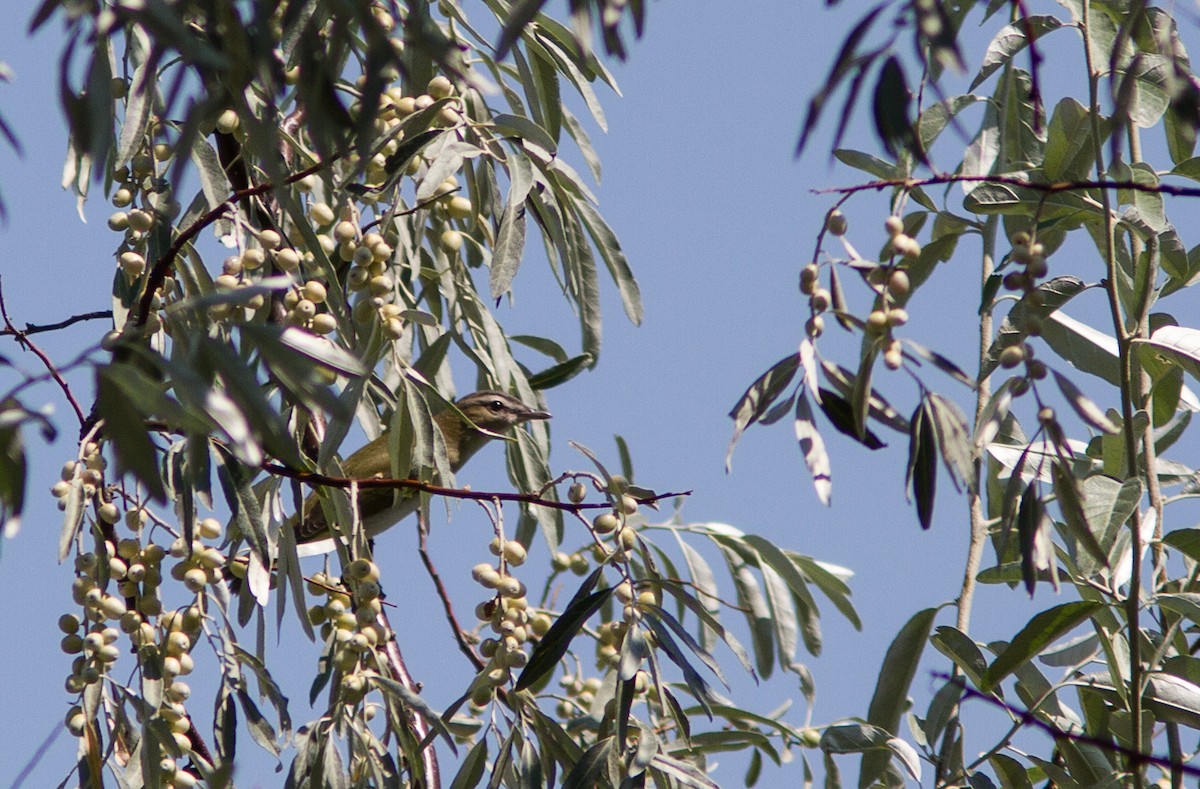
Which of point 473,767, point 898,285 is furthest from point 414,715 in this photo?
point 898,285

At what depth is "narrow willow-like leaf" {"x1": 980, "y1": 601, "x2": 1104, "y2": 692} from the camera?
1.91 meters

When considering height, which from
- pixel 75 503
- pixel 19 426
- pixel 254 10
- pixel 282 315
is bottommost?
pixel 19 426

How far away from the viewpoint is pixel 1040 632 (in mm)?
1924

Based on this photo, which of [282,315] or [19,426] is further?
[282,315]

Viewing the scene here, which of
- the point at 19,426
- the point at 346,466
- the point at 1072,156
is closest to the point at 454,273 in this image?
the point at 1072,156

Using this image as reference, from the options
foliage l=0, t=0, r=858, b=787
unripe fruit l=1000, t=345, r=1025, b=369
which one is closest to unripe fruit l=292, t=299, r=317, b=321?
foliage l=0, t=0, r=858, b=787

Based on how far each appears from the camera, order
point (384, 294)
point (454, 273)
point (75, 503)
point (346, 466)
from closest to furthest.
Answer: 1. point (75, 503)
2. point (384, 294)
3. point (454, 273)
4. point (346, 466)

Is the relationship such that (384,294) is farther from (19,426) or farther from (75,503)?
(19,426)

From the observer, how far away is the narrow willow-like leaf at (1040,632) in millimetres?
1911

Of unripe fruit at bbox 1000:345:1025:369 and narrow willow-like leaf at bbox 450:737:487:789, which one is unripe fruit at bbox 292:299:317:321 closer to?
narrow willow-like leaf at bbox 450:737:487:789

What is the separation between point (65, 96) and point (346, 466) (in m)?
3.14

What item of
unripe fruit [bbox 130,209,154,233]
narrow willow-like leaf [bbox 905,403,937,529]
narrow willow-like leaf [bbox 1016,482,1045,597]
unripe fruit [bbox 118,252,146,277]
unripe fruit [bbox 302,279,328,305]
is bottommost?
narrow willow-like leaf [bbox 1016,482,1045,597]

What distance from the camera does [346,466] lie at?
14.2 feet

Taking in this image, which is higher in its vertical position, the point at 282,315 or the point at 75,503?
the point at 282,315
